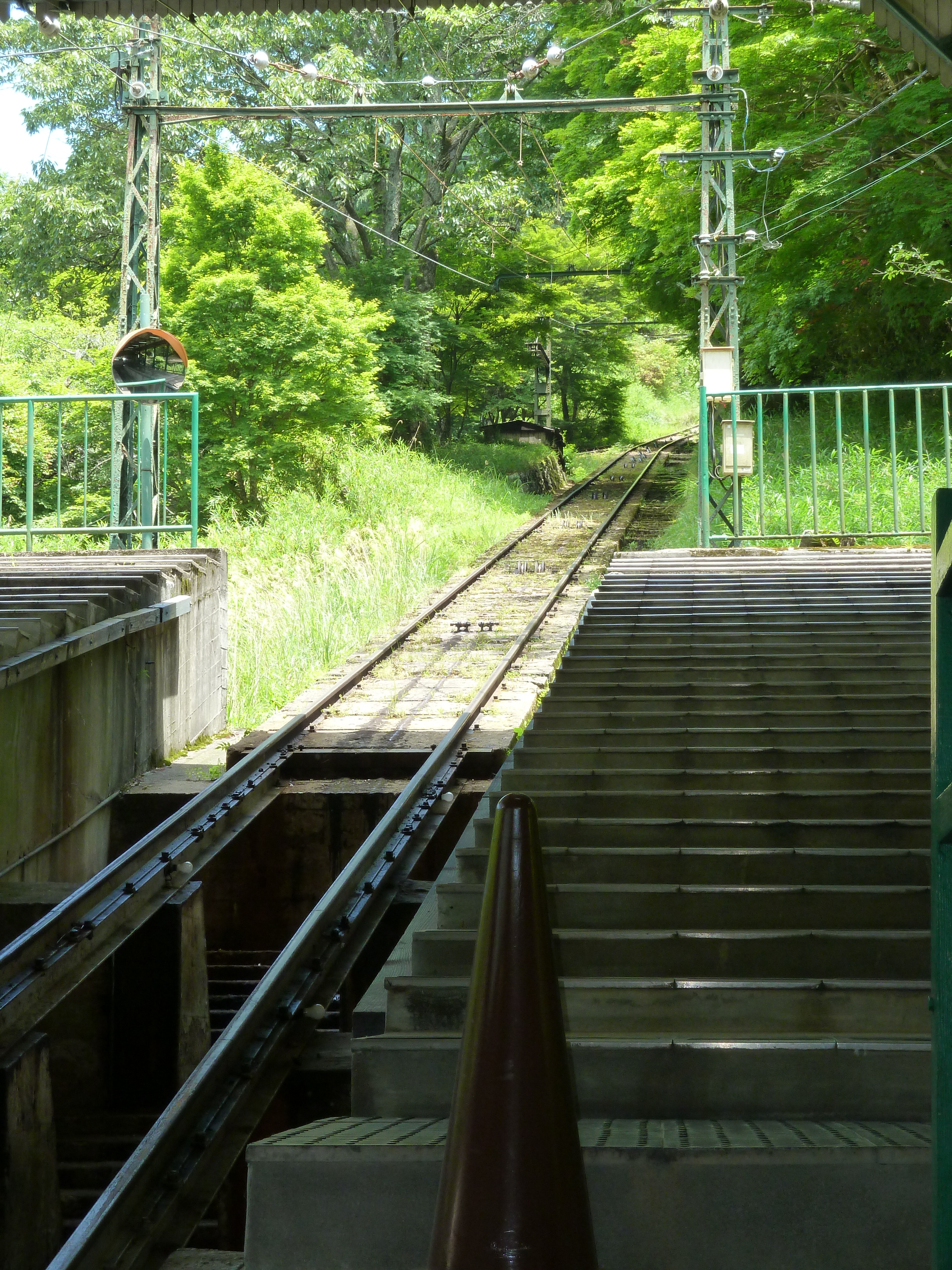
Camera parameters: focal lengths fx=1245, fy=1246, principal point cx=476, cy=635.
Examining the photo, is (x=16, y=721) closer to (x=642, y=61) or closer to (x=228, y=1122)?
(x=228, y=1122)

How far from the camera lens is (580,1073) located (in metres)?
2.86

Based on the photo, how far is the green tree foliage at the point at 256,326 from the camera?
19.2m

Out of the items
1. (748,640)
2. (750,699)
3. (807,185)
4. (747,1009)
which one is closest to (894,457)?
(748,640)

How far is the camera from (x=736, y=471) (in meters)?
10.7

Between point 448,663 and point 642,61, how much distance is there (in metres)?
14.5

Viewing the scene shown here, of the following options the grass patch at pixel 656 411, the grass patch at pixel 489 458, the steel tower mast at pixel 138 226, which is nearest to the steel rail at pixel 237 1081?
the steel tower mast at pixel 138 226

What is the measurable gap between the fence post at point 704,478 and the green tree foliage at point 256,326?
388 inches

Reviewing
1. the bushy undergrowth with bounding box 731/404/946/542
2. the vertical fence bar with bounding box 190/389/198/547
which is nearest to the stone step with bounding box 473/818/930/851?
the bushy undergrowth with bounding box 731/404/946/542

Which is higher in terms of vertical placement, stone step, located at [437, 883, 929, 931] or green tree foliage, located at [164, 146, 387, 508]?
green tree foliage, located at [164, 146, 387, 508]

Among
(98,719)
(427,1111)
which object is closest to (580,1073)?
(427,1111)

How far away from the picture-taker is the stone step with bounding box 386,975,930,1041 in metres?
2.99

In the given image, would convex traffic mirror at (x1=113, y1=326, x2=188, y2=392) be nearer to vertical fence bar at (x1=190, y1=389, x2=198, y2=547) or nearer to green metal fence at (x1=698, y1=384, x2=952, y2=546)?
vertical fence bar at (x1=190, y1=389, x2=198, y2=547)

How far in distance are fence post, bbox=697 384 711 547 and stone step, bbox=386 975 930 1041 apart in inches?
300

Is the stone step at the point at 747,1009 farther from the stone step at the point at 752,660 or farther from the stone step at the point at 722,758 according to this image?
the stone step at the point at 752,660
